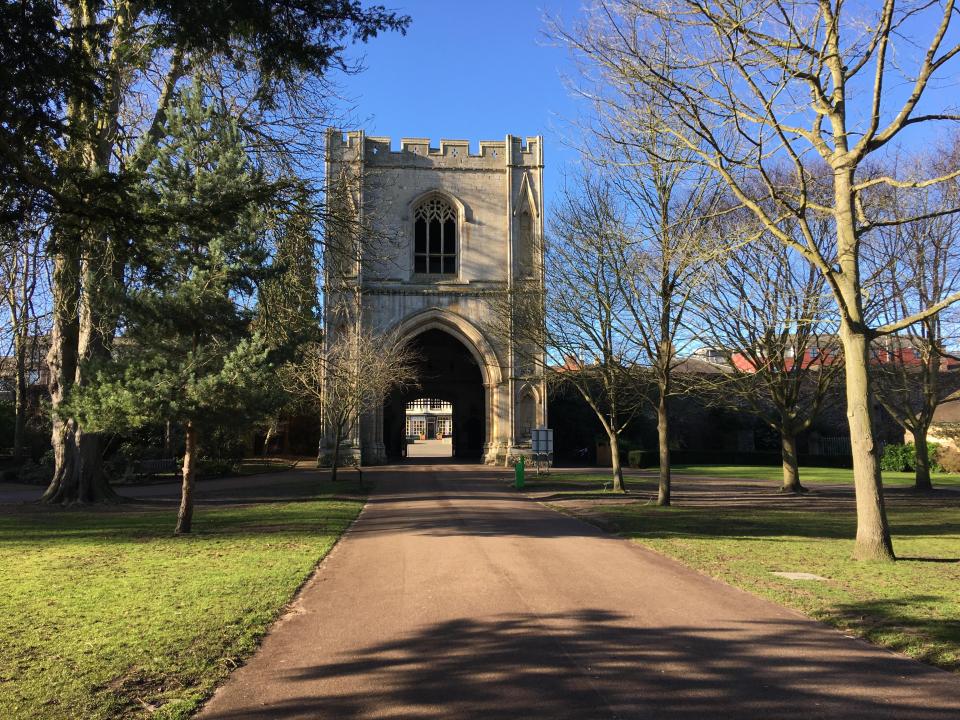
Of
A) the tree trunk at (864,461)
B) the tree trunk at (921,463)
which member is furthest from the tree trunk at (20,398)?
the tree trunk at (921,463)

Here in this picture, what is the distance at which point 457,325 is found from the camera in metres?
39.9

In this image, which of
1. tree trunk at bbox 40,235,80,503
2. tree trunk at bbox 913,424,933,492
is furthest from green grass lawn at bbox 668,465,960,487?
tree trunk at bbox 40,235,80,503

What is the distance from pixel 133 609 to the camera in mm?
6750

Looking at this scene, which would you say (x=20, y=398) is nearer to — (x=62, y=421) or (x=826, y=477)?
(x=62, y=421)

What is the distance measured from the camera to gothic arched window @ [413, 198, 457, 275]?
40656mm

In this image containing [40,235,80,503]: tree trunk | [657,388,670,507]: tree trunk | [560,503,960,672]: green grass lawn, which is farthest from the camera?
[657,388,670,507]: tree trunk

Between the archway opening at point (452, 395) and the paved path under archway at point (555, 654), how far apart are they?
39.1m

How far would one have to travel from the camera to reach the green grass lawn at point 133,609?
4625 millimetres

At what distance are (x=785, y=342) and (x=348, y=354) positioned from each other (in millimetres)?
15951

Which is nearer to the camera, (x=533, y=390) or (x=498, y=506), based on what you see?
(x=498, y=506)

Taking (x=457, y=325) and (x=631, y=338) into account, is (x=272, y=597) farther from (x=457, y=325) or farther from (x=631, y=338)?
(x=457, y=325)

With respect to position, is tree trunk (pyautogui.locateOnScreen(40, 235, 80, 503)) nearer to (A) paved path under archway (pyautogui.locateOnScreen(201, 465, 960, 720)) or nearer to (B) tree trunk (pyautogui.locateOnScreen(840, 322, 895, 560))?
(A) paved path under archway (pyautogui.locateOnScreen(201, 465, 960, 720))

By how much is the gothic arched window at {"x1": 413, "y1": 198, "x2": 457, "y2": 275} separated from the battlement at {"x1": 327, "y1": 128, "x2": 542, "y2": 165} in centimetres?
260

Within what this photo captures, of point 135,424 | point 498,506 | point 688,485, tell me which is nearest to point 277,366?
point 135,424
